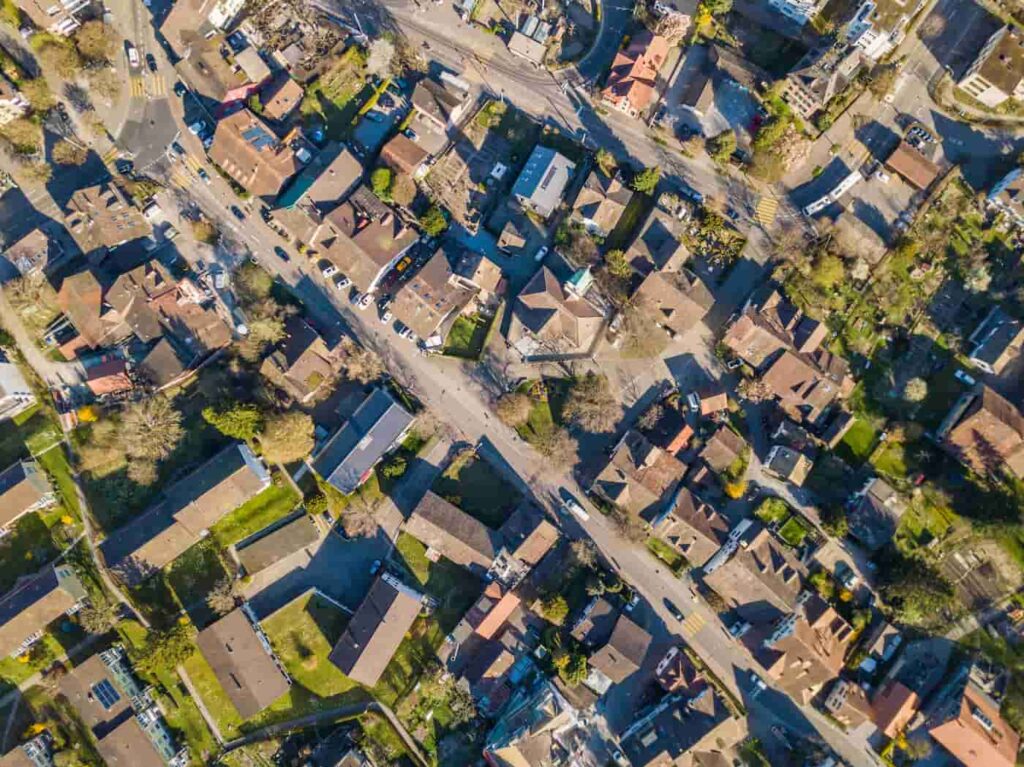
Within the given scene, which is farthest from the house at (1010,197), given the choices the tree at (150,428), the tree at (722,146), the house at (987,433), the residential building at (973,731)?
the tree at (150,428)

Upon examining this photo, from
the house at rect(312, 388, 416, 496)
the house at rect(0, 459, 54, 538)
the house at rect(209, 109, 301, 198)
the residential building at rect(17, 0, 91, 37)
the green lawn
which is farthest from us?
the residential building at rect(17, 0, 91, 37)

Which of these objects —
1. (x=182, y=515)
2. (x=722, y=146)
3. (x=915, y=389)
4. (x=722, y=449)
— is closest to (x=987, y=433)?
(x=915, y=389)

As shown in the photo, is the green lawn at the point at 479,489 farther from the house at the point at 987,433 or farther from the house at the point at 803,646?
the house at the point at 987,433

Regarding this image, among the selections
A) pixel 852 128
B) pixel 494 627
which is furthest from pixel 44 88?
pixel 852 128

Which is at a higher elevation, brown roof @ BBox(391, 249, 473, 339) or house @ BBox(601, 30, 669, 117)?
house @ BBox(601, 30, 669, 117)

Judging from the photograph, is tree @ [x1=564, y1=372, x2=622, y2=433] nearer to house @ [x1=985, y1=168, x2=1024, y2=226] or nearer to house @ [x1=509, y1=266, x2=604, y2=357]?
house @ [x1=509, y1=266, x2=604, y2=357]

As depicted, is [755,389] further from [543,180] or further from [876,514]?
[543,180]

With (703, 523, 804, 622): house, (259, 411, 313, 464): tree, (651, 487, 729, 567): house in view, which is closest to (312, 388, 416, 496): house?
(259, 411, 313, 464): tree
